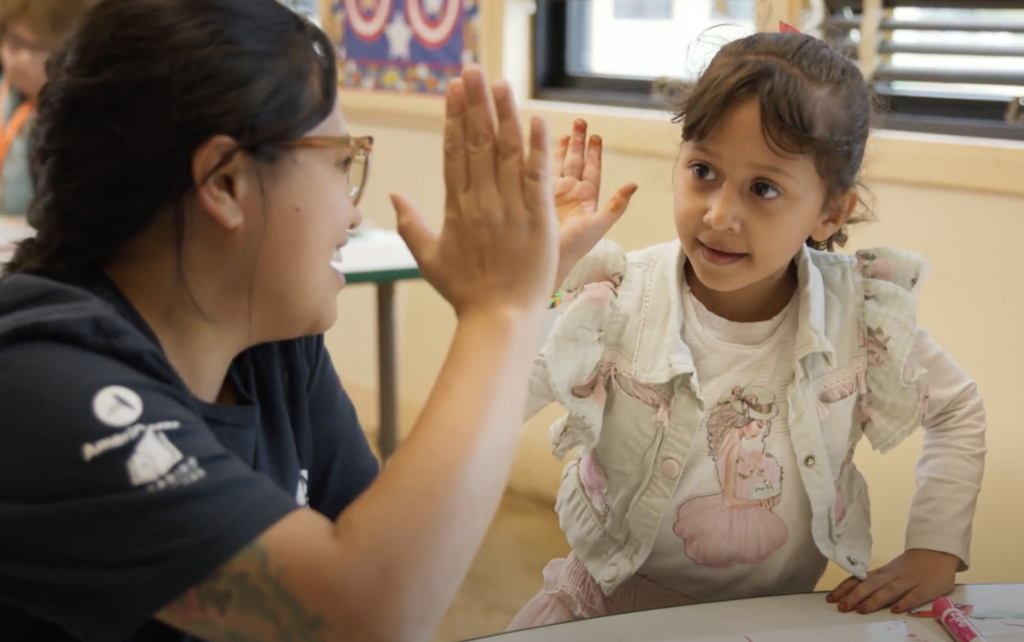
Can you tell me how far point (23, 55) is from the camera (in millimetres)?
2252

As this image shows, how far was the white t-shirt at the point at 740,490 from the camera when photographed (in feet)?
4.14

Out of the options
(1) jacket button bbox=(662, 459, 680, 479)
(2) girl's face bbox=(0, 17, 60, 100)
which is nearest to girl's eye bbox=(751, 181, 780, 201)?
(1) jacket button bbox=(662, 459, 680, 479)

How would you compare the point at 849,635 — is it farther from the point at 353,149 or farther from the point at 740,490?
the point at 353,149

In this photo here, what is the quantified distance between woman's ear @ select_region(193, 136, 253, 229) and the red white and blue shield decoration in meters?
2.04

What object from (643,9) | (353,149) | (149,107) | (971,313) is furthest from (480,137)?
(643,9)

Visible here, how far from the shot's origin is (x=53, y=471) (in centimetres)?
69

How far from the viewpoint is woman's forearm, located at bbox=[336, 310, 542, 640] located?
717 mm

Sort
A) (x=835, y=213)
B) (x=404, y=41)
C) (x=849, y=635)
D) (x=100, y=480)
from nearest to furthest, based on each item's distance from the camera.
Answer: (x=100, y=480) → (x=849, y=635) → (x=835, y=213) → (x=404, y=41)

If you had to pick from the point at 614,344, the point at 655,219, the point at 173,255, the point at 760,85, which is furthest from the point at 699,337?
the point at 655,219

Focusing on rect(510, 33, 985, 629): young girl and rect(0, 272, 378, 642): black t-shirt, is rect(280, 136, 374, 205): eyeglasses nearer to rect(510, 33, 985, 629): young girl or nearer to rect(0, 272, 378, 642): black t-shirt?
rect(0, 272, 378, 642): black t-shirt

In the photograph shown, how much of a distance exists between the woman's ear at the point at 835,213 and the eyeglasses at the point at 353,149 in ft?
2.08

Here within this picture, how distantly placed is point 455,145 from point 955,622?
2.17ft

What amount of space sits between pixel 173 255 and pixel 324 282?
124 mm

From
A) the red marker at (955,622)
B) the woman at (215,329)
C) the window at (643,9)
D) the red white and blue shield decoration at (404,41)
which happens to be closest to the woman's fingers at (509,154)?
the woman at (215,329)
